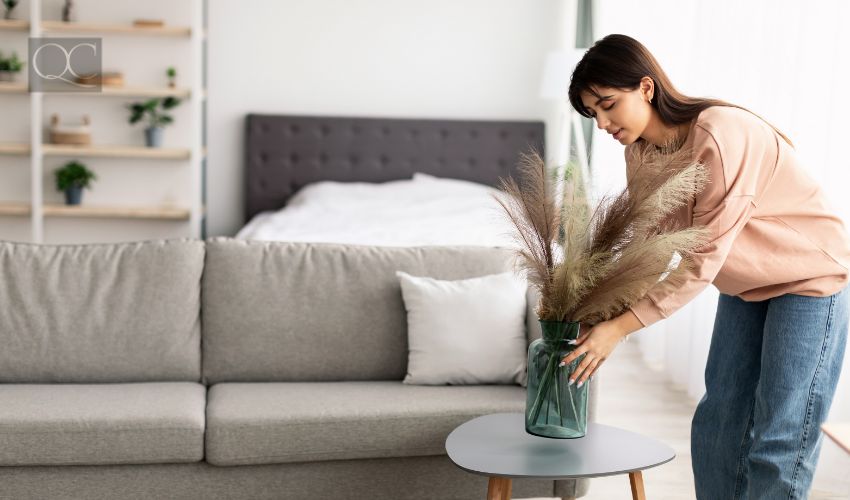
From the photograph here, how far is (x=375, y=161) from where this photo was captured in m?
5.59

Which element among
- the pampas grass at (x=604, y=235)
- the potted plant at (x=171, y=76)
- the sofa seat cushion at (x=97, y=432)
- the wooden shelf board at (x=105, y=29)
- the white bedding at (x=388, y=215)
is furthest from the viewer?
A: the potted plant at (x=171, y=76)

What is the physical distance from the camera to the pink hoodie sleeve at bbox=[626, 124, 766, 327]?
5.51 feet

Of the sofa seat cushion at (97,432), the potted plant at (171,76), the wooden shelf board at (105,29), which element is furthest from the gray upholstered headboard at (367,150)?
the sofa seat cushion at (97,432)

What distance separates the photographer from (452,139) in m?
5.63

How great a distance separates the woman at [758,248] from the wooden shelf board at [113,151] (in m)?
3.86

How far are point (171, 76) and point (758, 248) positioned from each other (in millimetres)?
4300

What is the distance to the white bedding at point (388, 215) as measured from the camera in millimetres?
4484

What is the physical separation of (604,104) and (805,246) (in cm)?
50

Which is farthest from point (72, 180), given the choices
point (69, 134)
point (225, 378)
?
point (225, 378)

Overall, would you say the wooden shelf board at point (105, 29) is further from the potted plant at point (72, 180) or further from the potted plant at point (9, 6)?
the potted plant at point (72, 180)

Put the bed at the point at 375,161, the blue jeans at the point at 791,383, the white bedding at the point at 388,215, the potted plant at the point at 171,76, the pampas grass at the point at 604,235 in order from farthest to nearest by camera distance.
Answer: the potted plant at the point at 171,76, the bed at the point at 375,161, the white bedding at the point at 388,215, the blue jeans at the point at 791,383, the pampas grass at the point at 604,235

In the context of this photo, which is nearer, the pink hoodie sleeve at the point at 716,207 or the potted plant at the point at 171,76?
the pink hoodie sleeve at the point at 716,207

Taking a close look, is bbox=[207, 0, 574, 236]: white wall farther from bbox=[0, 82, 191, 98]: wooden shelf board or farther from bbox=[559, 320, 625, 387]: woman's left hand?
bbox=[559, 320, 625, 387]: woman's left hand

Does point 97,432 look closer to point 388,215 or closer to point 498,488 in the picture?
point 498,488
